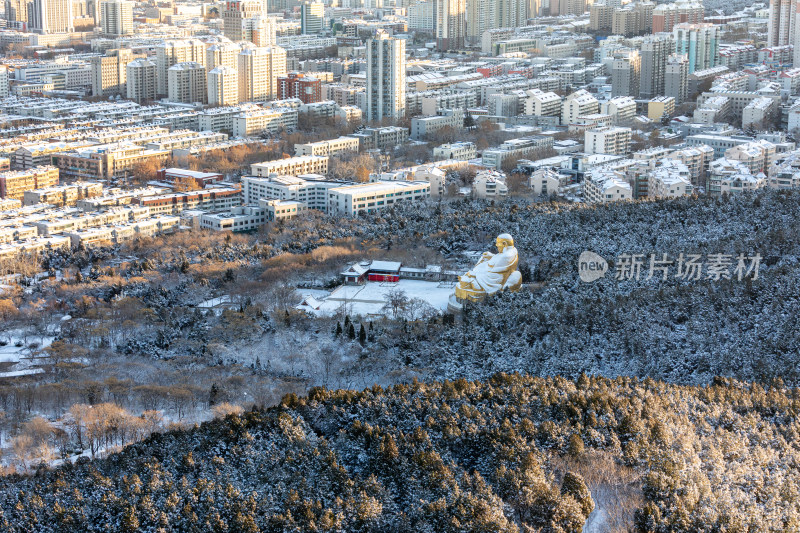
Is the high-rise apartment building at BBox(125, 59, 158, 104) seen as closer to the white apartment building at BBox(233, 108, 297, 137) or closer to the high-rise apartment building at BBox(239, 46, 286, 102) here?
the high-rise apartment building at BBox(239, 46, 286, 102)

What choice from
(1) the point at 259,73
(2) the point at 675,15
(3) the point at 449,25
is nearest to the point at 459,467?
(1) the point at 259,73

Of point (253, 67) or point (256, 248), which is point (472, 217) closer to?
point (256, 248)

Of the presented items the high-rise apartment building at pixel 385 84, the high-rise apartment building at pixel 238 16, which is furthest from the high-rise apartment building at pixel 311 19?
the high-rise apartment building at pixel 385 84

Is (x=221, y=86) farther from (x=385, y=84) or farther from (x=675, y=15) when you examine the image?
(x=675, y=15)

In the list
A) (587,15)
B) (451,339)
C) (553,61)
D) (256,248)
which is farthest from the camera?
(587,15)

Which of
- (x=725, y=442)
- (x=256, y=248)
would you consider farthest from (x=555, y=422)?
(x=256, y=248)

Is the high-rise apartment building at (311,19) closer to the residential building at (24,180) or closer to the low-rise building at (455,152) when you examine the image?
the low-rise building at (455,152)
